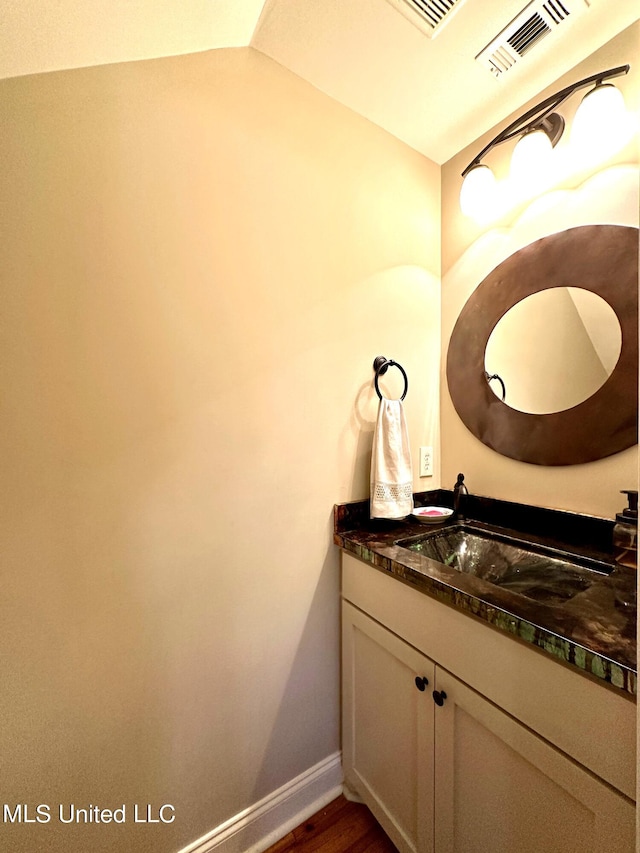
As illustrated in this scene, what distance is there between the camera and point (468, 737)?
0.78 m

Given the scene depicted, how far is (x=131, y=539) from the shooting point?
875 millimetres

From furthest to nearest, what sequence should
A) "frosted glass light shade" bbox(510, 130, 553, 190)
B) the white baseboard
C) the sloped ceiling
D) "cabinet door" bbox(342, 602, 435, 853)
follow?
"frosted glass light shade" bbox(510, 130, 553, 190) < the white baseboard < "cabinet door" bbox(342, 602, 435, 853) < the sloped ceiling

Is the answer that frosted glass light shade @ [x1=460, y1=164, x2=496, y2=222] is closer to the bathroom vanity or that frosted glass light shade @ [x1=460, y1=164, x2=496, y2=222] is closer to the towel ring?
the towel ring

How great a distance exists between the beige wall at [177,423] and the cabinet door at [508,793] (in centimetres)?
47

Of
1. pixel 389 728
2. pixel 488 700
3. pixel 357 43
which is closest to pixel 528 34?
pixel 357 43

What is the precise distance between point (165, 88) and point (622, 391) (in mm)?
1499

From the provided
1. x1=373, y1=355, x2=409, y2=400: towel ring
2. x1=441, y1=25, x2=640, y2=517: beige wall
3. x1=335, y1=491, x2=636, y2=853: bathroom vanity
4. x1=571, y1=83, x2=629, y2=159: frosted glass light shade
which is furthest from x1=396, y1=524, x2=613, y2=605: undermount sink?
x1=571, y1=83, x2=629, y2=159: frosted glass light shade

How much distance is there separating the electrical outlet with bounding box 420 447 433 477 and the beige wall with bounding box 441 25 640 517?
7cm

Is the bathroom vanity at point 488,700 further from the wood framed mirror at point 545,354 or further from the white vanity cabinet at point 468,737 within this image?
the wood framed mirror at point 545,354

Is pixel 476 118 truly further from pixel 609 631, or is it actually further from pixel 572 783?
pixel 572 783

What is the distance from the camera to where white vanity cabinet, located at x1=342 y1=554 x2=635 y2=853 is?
1.88ft

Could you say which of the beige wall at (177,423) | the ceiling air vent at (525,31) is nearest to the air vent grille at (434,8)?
the ceiling air vent at (525,31)

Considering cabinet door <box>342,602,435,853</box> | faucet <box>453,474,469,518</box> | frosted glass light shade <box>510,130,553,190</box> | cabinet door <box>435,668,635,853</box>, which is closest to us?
cabinet door <box>435,668,635,853</box>

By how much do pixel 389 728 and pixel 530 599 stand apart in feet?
2.05
